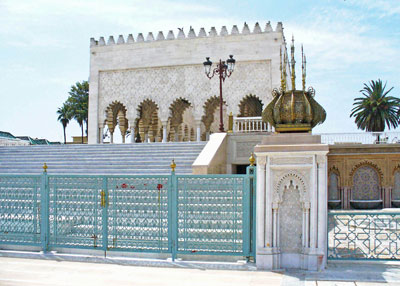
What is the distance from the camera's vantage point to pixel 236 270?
5.31m

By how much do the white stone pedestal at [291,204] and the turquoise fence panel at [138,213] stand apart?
131cm

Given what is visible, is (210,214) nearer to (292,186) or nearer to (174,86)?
(292,186)

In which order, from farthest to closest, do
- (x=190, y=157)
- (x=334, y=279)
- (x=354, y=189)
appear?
(x=354, y=189), (x=190, y=157), (x=334, y=279)

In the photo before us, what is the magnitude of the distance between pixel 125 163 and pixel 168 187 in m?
6.88

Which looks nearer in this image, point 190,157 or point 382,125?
point 190,157

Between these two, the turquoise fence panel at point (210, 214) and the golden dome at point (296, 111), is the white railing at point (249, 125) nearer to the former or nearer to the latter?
the golden dome at point (296, 111)

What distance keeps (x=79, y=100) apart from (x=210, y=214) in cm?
3495

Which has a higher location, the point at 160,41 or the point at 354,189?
the point at 160,41

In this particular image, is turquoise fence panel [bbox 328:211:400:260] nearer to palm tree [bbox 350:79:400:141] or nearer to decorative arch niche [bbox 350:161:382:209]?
decorative arch niche [bbox 350:161:382:209]

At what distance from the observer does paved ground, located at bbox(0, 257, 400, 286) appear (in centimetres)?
478

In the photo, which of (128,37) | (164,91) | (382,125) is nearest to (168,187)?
(164,91)

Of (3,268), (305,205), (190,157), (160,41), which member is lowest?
(3,268)

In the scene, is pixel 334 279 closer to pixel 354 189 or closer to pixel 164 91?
pixel 354 189

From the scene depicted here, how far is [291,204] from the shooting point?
532cm
